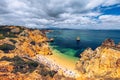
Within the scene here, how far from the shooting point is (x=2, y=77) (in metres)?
38.2

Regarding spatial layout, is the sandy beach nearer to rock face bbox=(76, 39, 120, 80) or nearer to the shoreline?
the shoreline

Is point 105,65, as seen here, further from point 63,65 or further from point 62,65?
point 62,65

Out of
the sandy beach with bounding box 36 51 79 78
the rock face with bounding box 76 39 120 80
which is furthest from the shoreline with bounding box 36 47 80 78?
the rock face with bounding box 76 39 120 80

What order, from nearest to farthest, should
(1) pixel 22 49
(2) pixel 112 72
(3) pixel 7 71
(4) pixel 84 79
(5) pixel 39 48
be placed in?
(4) pixel 84 79
(3) pixel 7 71
(2) pixel 112 72
(1) pixel 22 49
(5) pixel 39 48

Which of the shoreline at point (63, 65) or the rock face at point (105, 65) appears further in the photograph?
the shoreline at point (63, 65)

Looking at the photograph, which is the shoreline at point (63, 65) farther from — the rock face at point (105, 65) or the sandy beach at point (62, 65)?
the rock face at point (105, 65)

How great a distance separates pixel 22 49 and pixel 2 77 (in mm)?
40715

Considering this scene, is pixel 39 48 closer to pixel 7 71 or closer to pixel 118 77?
Answer: pixel 7 71

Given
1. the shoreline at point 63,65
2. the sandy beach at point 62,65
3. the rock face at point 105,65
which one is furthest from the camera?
the sandy beach at point 62,65

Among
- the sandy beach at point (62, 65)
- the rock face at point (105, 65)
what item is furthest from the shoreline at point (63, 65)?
the rock face at point (105, 65)

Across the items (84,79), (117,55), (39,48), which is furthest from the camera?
(39,48)

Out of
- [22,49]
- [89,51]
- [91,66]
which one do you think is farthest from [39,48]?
[91,66]

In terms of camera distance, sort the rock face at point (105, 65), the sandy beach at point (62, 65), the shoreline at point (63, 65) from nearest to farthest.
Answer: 1. the rock face at point (105, 65)
2. the shoreline at point (63, 65)
3. the sandy beach at point (62, 65)

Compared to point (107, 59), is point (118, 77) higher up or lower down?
lower down
